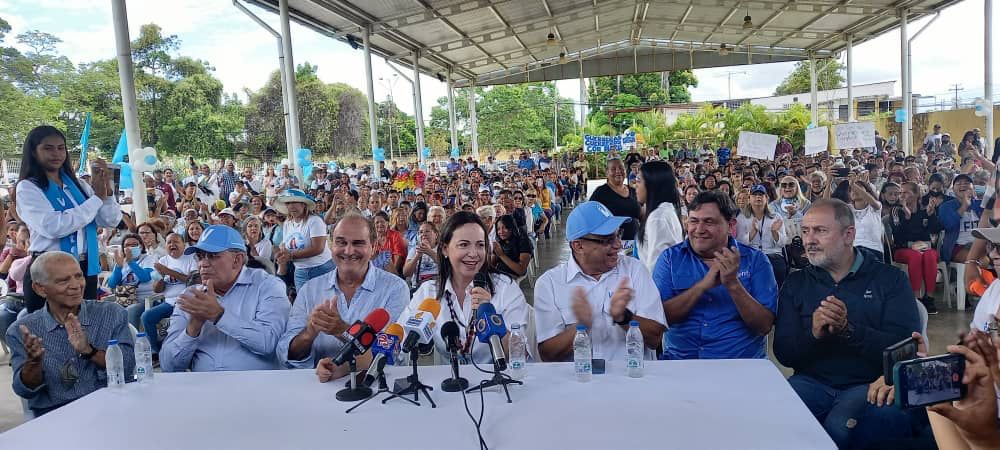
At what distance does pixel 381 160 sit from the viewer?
53.1 feet

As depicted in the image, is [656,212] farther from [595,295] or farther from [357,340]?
[357,340]

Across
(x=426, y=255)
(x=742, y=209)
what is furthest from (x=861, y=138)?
(x=426, y=255)

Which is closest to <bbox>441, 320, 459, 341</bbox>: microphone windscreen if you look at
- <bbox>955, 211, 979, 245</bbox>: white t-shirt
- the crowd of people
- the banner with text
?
the crowd of people

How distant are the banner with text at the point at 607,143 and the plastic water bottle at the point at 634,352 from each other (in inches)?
737

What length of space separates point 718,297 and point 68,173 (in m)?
3.60

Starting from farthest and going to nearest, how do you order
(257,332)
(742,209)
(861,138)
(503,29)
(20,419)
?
1. (503,29)
2. (861,138)
3. (742,209)
4. (20,419)
5. (257,332)

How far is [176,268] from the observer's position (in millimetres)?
→ 4961

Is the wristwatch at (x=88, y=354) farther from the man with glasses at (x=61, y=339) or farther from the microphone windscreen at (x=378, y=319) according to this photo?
the microphone windscreen at (x=378, y=319)

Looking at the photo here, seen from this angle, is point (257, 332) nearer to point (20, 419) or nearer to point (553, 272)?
point (553, 272)

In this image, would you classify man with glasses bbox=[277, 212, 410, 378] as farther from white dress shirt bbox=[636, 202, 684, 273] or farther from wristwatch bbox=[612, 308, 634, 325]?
white dress shirt bbox=[636, 202, 684, 273]

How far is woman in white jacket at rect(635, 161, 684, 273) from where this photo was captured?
A: 11.9 feet

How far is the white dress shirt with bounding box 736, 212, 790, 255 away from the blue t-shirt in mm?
2819

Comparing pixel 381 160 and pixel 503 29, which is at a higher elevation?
pixel 503 29

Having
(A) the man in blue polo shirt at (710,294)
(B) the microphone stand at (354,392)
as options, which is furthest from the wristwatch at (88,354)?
(A) the man in blue polo shirt at (710,294)
